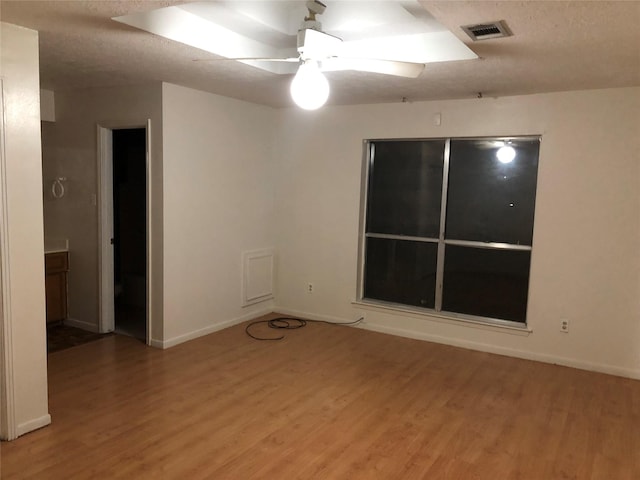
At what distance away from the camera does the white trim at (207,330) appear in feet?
15.2

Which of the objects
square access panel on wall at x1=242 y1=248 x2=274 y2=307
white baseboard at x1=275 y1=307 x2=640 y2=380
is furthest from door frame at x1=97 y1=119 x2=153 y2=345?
white baseboard at x1=275 y1=307 x2=640 y2=380

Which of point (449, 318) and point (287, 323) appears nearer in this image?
point (449, 318)

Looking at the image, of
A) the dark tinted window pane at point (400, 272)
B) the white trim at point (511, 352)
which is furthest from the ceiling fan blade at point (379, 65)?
the white trim at point (511, 352)

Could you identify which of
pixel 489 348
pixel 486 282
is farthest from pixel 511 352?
pixel 486 282

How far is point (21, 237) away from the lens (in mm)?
2914

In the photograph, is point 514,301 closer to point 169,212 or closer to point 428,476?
point 428,476

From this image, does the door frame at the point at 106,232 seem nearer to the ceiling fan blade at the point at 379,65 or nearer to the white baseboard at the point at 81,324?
the white baseboard at the point at 81,324

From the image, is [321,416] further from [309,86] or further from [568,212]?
[568,212]

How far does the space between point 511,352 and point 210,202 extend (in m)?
3.28

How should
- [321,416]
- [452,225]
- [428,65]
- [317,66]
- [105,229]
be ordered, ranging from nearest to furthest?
[317,66] < [321,416] < [428,65] < [105,229] < [452,225]

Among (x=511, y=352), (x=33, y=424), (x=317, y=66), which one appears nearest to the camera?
(x=317, y=66)

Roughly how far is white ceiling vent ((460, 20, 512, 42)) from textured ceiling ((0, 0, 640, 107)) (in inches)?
1.8

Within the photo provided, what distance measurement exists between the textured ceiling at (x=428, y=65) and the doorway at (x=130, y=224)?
1141mm

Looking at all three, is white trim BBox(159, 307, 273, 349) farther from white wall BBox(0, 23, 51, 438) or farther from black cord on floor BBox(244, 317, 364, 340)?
white wall BBox(0, 23, 51, 438)
